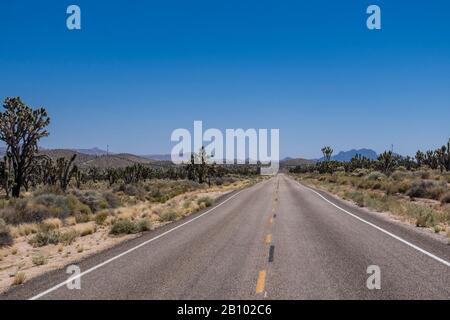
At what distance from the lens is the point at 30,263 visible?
11.9 m

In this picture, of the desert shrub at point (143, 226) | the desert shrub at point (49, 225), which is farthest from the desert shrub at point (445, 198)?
the desert shrub at point (49, 225)

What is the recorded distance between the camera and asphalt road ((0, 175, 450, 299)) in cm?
759

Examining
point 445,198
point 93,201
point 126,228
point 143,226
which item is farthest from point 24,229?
point 445,198

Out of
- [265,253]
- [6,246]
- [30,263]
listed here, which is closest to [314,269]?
[265,253]

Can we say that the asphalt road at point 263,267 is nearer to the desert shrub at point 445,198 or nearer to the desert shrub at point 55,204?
the desert shrub at point 55,204

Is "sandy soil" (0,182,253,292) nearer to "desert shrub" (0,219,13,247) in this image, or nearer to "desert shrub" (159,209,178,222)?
"desert shrub" (0,219,13,247)

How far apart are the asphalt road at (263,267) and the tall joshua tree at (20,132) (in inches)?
701

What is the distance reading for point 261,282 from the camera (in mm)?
8148

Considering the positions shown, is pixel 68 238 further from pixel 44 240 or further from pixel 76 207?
pixel 76 207

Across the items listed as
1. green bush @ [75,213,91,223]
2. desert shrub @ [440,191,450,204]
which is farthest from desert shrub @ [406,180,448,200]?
green bush @ [75,213,91,223]

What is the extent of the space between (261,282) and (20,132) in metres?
25.9

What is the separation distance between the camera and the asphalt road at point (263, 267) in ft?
24.9

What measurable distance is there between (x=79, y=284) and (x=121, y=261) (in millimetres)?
2283

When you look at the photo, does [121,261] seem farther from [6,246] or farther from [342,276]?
[6,246]
